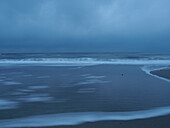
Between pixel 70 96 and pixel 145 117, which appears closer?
pixel 145 117

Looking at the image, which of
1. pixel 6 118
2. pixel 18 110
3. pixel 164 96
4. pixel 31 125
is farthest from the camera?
pixel 164 96

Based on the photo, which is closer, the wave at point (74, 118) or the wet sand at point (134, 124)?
the wet sand at point (134, 124)

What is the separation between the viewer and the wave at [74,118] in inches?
164

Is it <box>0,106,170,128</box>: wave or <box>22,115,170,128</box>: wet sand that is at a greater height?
<box>0,106,170,128</box>: wave

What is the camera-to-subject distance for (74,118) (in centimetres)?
451

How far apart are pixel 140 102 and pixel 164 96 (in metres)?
1.42

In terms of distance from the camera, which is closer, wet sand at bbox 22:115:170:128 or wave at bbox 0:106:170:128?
wet sand at bbox 22:115:170:128

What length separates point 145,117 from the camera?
450 cm

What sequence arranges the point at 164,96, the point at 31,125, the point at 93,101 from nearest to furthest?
the point at 31,125
the point at 93,101
the point at 164,96

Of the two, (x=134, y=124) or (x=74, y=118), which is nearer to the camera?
(x=134, y=124)

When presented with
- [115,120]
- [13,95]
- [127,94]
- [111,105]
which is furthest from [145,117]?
[13,95]

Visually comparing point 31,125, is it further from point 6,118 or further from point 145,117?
point 145,117

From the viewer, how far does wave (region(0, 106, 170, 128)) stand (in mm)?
4172

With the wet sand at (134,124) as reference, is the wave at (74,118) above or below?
above
